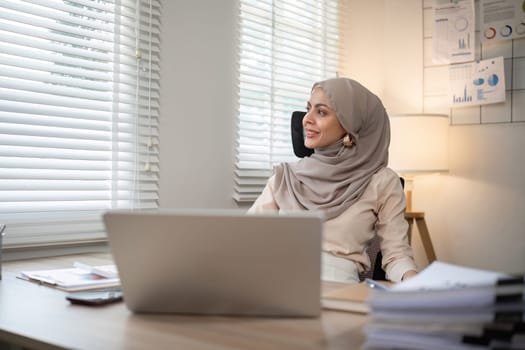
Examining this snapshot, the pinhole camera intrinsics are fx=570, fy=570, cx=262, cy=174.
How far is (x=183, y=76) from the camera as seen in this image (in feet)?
8.61

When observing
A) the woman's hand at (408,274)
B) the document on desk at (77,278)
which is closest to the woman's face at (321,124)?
the woman's hand at (408,274)

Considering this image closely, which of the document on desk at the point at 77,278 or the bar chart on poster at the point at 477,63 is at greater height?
the bar chart on poster at the point at 477,63

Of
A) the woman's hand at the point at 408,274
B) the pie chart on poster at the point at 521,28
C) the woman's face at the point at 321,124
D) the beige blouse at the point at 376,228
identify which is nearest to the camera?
the woman's hand at the point at 408,274

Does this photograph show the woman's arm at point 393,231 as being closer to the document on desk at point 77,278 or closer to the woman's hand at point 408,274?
the woman's hand at point 408,274

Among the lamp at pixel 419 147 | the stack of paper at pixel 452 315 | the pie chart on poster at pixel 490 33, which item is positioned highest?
the pie chart on poster at pixel 490 33

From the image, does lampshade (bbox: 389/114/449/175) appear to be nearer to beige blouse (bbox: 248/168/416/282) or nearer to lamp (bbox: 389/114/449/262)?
lamp (bbox: 389/114/449/262)

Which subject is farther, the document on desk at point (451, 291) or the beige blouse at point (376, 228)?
the beige blouse at point (376, 228)

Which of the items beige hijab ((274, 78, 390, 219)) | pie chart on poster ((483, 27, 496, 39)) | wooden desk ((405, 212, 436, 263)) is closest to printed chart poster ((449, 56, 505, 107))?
pie chart on poster ((483, 27, 496, 39))

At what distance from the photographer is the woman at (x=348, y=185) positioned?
1977 millimetres

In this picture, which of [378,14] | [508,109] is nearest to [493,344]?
[508,109]

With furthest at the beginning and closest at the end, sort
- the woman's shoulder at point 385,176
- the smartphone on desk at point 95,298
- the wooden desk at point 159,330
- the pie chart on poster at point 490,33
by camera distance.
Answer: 1. the pie chart on poster at point 490,33
2. the woman's shoulder at point 385,176
3. the smartphone on desk at point 95,298
4. the wooden desk at point 159,330

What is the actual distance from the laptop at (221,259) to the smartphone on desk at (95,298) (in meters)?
0.14

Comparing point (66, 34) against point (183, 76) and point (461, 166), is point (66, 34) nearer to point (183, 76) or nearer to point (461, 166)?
point (183, 76)

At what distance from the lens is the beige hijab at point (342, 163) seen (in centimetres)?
212
